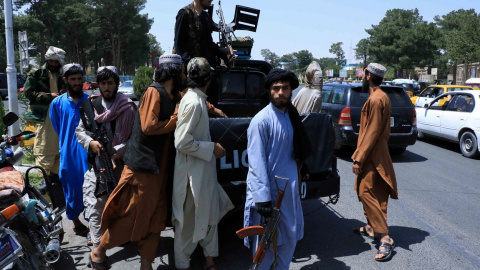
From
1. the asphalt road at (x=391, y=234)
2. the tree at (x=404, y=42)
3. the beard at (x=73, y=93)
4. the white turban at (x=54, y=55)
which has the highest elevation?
the tree at (x=404, y=42)

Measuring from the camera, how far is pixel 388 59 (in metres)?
62.1

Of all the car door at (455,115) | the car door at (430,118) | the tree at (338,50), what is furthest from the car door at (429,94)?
the tree at (338,50)

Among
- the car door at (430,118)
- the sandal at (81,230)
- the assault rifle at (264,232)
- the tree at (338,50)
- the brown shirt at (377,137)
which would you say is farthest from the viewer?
the tree at (338,50)

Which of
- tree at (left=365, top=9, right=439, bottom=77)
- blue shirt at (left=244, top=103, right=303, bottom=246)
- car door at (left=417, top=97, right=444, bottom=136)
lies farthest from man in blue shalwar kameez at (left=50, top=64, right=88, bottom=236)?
tree at (left=365, top=9, right=439, bottom=77)

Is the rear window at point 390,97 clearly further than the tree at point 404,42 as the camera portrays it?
No

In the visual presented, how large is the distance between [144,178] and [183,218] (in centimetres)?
47

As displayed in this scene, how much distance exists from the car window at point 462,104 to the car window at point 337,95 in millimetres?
3289

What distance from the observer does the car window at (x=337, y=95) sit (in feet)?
28.9

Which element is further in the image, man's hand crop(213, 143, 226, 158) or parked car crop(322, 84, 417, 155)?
parked car crop(322, 84, 417, 155)

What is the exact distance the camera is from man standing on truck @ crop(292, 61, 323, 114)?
5.32 m

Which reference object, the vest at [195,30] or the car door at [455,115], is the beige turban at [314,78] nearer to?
the vest at [195,30]

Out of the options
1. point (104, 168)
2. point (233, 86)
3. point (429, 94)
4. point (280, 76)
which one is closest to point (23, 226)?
point (104, 168)

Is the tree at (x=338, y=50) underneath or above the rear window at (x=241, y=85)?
above

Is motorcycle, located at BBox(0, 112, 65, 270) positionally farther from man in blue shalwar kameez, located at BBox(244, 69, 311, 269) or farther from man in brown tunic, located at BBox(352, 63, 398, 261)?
man in brown tunic, located at BBox(352, 63, 398, 261)
